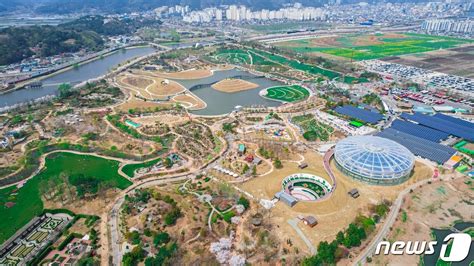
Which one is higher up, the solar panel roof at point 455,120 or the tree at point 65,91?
the tree at point 65,91

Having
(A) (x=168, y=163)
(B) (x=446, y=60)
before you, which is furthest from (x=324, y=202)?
(B) (x=446, y=60)

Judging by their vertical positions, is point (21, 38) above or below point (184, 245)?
above

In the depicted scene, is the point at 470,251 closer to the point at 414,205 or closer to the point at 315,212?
the point at 414,205

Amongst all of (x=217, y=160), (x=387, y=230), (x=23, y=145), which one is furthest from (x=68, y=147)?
(x=387, y=230)

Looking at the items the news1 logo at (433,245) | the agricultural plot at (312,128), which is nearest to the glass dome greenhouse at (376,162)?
the news1 logo at (433,245)

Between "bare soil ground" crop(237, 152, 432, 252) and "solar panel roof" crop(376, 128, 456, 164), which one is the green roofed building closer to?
"solar panel roof" crop(376, 128, 456, 164)

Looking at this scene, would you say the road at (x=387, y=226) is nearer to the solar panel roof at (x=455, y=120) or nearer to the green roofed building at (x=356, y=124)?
the green roofed building at (x=356, y=124)

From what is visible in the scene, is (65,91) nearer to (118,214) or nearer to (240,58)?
(118,214)
